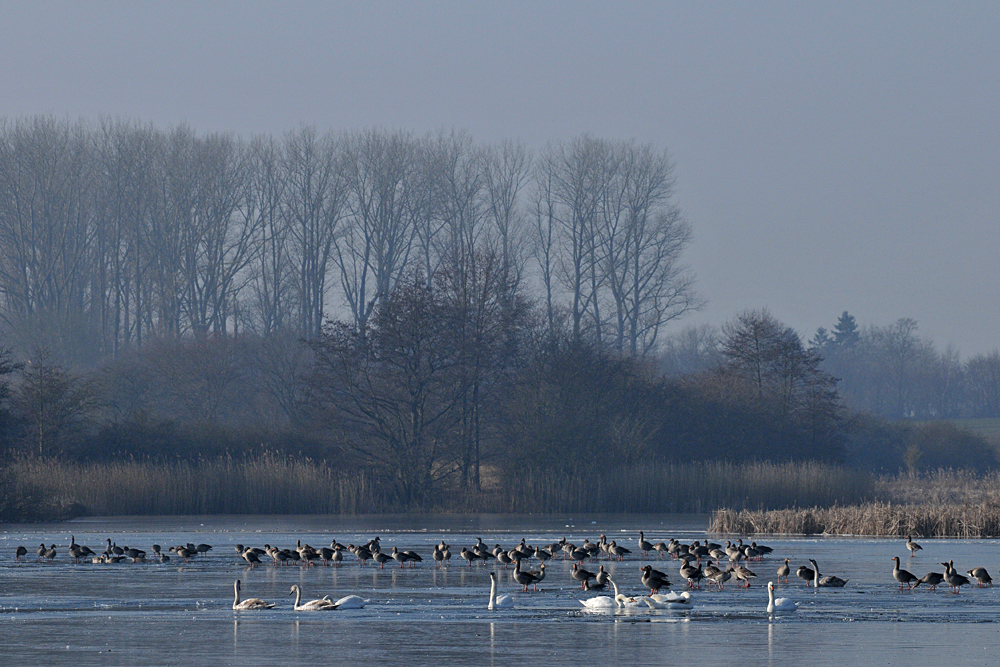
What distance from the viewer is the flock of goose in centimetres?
1883

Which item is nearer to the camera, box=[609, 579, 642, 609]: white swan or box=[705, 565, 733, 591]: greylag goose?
box=[609, 579, 642, 609]: white swan

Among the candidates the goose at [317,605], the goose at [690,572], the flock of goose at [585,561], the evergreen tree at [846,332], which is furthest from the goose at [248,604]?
the evergreen tree at [846,332]

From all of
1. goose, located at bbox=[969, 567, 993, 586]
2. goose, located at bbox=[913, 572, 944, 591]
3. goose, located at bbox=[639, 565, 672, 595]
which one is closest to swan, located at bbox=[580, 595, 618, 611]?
goose, located at bbox=[639, 565, 672, 595]

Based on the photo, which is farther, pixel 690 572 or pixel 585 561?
pixel 585 561

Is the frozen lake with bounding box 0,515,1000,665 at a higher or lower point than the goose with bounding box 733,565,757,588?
lower

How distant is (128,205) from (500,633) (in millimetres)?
69127

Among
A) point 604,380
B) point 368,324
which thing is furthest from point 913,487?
point 368,324

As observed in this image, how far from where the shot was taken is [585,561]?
28.1m

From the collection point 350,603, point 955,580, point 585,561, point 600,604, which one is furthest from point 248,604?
point 585,561

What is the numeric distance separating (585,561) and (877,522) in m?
10.1

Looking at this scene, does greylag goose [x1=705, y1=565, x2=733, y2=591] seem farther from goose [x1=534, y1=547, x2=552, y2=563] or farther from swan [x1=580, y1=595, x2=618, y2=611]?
goose [x1=534, y1=547, x2=552, y2=563]

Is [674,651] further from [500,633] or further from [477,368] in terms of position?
[477,368]

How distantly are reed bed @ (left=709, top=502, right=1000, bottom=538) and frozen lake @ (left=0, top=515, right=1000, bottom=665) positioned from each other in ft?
15.9

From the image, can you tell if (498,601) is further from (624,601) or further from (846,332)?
(846,332)
